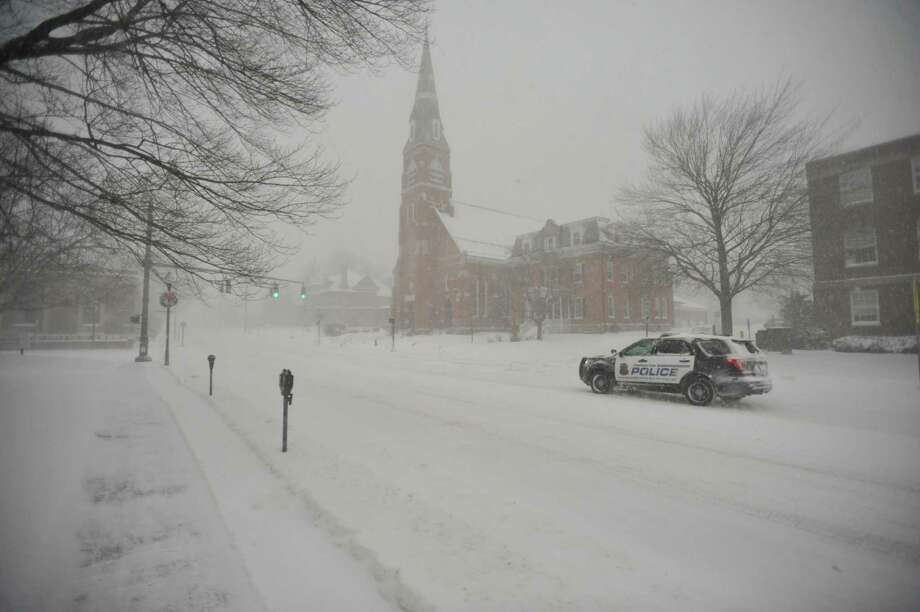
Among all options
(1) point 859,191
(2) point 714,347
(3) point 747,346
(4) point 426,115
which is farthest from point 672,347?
(4) point 426,115

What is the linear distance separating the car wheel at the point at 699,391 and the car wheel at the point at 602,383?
6.47 ft

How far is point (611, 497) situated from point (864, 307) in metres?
27.0

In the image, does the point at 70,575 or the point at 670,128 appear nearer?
the point at 70,575

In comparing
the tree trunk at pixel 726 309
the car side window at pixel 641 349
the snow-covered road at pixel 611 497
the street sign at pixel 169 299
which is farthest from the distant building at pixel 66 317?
the tree trunk at pixel 726 309

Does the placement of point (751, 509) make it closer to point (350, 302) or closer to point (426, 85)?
point (426, 85)

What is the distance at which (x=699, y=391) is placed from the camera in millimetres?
10344

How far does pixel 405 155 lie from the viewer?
50.9 meters

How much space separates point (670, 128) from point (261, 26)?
734 inches

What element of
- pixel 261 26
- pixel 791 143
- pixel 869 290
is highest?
pixel 791 143

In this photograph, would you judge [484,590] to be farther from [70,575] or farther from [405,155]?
[405,155]

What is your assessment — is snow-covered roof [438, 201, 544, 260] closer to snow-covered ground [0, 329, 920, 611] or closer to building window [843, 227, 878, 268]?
building window [843, 227, 878, 268]

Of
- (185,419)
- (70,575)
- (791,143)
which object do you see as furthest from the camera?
(791,143)

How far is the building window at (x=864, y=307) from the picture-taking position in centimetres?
2289

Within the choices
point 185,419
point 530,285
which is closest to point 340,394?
point 185,419
